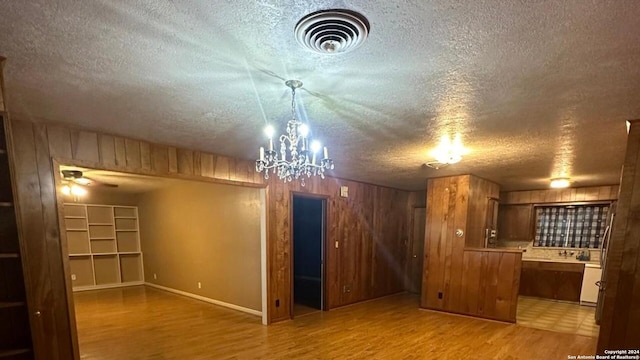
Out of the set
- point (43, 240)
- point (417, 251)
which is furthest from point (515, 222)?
point (43, 240)

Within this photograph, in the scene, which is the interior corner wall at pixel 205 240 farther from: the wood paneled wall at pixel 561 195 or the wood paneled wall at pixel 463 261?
the wood paneled wall at pixel 561 195

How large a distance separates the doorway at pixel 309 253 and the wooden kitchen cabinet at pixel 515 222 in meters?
4.45

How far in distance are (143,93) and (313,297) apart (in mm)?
4738

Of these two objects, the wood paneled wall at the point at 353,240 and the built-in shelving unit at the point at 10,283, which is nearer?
the built-in shelving unit at the point at 10,283

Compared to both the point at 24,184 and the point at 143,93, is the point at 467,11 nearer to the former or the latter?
the point at 143,93

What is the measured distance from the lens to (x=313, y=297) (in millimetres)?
5582

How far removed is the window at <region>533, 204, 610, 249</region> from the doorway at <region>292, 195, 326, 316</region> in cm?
486

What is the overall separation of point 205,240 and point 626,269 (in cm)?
576

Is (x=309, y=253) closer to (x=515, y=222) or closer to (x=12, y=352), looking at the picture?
(x=12, y=352)

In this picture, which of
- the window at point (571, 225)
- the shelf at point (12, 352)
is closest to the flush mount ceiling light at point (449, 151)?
the shelf at point (12, 352)

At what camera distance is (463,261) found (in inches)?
193

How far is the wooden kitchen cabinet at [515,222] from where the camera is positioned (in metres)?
6.54

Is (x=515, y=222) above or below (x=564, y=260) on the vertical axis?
above

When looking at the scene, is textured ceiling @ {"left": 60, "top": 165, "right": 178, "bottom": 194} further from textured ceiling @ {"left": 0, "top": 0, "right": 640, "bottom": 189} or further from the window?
the window
